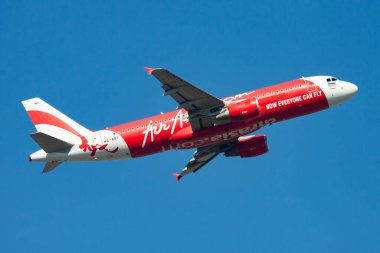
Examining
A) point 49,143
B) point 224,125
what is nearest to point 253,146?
point 224,125

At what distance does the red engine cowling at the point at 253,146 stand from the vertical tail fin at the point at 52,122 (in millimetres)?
15980

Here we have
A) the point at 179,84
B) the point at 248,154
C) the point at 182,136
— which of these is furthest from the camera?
the point at 248,154

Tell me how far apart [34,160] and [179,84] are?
648 inches

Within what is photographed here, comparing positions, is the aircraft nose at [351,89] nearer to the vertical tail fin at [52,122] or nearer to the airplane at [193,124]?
the airplane at [193,124]

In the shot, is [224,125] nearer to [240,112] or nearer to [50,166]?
[240,112]

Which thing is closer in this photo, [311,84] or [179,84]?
[179,84]

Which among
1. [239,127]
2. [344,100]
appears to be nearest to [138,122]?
[239,127]

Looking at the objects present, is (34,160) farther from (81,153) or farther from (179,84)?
(179,84)

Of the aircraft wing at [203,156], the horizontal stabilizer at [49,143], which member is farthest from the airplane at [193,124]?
the aircraft wing at [203,156]

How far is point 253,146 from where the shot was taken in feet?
240

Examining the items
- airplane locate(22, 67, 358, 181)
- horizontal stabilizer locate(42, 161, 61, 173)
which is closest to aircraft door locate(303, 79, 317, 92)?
airplane locate(22, 67, 358, 181)

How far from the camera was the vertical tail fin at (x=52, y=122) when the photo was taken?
70.3m

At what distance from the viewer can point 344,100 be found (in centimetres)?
6950

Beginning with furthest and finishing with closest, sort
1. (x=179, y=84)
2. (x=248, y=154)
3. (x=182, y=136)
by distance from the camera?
(x=248, y=154) < (x=182, y=136) < (x=179, y=84)
